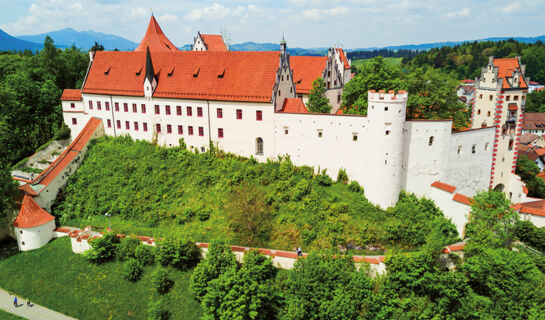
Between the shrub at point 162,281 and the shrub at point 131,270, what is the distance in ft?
6.22

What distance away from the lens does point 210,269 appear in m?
27.9

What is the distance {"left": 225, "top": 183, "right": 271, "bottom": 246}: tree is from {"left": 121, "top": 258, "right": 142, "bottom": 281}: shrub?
832 centimetres

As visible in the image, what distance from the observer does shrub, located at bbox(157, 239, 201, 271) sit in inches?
1196

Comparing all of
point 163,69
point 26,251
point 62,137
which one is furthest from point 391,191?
point 62,137

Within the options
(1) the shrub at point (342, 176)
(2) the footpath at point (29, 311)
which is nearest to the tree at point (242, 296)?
(2) the footpath at point (29, 311)

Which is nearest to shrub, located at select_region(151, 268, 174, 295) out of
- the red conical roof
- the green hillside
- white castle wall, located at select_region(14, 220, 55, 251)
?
the green hillside

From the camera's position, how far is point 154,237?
1315 inches

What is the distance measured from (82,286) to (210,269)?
478 inches

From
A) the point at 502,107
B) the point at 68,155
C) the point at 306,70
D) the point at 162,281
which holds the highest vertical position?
the point at 306,70

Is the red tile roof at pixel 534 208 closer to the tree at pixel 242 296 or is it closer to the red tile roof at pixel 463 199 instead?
the red tile roof at pixel 463 199

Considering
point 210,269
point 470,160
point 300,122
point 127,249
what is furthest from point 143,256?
point 470,160

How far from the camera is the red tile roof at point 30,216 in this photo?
120 ft

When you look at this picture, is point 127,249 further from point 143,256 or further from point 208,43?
point 208,43

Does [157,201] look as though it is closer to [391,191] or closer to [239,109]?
[239,109]
